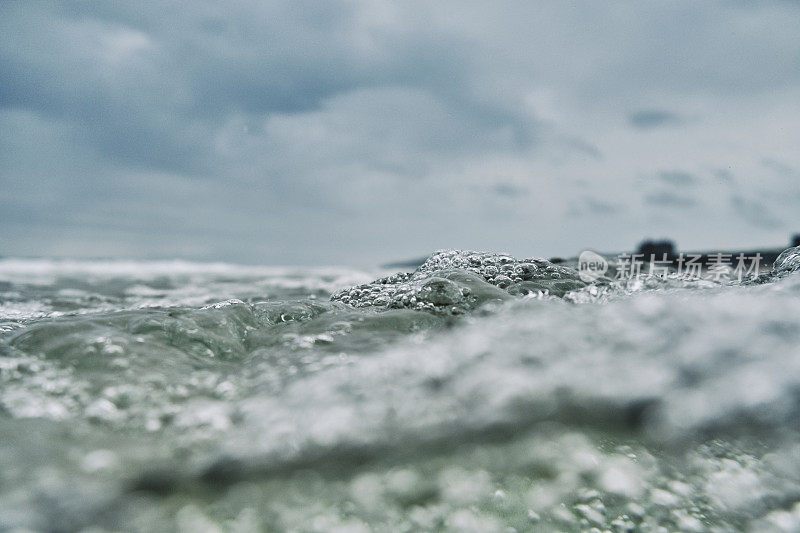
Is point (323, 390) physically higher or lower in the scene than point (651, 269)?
lower

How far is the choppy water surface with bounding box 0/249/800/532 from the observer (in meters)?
1.27

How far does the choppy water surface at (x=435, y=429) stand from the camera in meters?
1.27

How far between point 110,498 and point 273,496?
1.28 feet

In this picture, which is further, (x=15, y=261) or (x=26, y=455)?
(x=15, y=261)

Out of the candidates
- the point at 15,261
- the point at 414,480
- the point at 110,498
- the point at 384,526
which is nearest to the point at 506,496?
the point at 414,480

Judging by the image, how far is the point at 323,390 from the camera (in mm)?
1602

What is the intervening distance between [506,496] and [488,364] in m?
0.41

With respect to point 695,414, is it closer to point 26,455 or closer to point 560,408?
point 560,408

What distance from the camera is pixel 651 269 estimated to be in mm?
4992

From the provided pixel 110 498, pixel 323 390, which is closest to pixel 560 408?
pixel 323 390

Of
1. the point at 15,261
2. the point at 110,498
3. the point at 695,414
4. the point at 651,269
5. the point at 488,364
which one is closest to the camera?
the point at 110,498

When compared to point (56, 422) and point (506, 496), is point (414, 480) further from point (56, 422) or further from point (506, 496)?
point (56, 422)

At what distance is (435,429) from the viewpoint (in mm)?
1471

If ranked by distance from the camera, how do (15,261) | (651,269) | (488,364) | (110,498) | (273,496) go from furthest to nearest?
(15,261) < (651,269) < (488,364) < (273,496) < (110,498)
